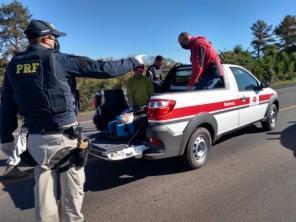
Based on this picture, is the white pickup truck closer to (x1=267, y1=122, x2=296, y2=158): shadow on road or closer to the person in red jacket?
the person in red jacket

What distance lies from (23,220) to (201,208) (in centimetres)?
205

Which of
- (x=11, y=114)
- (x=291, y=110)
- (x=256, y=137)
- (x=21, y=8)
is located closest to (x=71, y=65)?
(x=11, y=114)

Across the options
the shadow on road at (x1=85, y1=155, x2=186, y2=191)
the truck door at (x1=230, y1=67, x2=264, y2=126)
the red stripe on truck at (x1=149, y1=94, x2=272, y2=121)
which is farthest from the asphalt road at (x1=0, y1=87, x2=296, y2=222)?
the red stripe on truck at (x1=149, y1=94, x2=272, y2=121)

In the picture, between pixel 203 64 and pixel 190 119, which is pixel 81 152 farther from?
pixel 203 64

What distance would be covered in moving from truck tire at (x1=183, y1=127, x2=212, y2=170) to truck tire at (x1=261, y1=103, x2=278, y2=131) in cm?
265

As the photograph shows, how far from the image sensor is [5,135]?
132 inches

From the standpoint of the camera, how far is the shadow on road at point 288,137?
694 centimetres

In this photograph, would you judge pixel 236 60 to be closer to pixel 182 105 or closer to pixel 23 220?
pixel 182 105

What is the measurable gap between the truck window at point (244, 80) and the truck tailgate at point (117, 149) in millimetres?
2589

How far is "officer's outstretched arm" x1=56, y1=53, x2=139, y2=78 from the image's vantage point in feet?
10.0

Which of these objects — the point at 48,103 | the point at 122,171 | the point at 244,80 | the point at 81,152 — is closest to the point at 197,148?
the point at 122,171

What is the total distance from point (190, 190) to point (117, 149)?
1.10 m

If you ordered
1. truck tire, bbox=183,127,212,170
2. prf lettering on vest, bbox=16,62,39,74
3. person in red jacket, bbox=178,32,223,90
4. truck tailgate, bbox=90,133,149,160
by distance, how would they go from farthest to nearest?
1. person in red jacket, bbox=178,32,223,90
2. truck tire, bbox=183,127,212,170
3. truck tailgate, bbox=90,133,149,160
4. prf lettering on vest, bbox=16,62,39,74

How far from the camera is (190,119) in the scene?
547 centimetres
